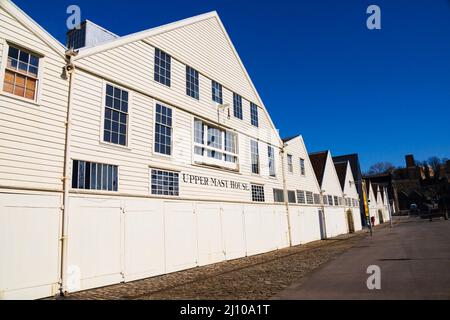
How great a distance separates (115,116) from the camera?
12.2 metres

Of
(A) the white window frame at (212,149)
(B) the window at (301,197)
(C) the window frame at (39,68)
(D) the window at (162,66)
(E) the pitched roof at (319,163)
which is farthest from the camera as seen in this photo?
(E) the pitched roof at (319,163)

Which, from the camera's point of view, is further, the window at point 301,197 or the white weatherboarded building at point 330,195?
the white weatherboarded building at point 330,195

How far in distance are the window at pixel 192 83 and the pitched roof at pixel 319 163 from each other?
20347 mm

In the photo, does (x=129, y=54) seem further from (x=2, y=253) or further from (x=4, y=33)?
(x=2, y=253)

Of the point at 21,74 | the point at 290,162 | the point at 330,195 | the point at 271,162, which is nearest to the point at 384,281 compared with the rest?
the point at 21,74

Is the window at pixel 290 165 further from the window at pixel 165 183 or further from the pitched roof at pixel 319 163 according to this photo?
the window at pixel 165 183

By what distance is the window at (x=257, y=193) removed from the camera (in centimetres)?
2038

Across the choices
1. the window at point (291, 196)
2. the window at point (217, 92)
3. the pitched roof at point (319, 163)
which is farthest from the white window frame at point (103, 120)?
the pitched roof at point (319, 163)

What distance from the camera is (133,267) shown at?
38.2ft

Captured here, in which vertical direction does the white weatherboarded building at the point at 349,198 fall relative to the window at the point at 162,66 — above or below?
below

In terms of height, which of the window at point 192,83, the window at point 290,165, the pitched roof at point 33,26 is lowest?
the window at point 290,165

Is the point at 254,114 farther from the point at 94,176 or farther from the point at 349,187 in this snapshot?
the point at 349,187

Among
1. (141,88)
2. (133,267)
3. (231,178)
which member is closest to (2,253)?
(133,267)

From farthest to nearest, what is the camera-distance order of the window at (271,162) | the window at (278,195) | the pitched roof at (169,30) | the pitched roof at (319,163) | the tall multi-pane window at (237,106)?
1. the pitched roof at (319,163)
2. the window at (271,162)
3. the window at (278,195)
4. the tall multi-pane window at (237,106)
5. the pitched roof at (169,30)
